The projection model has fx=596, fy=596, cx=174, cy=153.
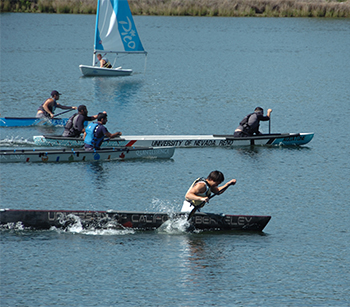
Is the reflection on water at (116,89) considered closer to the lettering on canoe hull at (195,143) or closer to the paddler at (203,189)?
the lettering on canoe hull at (195,143)

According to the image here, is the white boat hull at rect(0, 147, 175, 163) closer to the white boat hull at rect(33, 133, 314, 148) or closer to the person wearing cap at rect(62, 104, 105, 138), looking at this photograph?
the white boat hull at rect(33, 133, 314, 148)

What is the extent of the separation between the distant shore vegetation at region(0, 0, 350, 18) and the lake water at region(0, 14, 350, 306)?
117ft

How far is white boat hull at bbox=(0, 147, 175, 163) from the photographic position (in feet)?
76.9

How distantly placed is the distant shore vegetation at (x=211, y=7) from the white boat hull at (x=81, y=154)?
61875 millimetres

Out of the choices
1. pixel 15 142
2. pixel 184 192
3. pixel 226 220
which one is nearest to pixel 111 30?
pixel 15 142

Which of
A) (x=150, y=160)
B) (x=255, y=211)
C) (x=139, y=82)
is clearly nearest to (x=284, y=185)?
(x=255, y=211)

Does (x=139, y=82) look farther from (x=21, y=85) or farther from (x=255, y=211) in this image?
(x=255, y=211)

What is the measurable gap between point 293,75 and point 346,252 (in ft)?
113

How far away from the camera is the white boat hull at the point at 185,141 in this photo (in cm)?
2591

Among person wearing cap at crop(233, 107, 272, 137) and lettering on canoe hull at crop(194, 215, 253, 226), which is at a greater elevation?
person wearing cap at crop(233, 107, 272, 137)

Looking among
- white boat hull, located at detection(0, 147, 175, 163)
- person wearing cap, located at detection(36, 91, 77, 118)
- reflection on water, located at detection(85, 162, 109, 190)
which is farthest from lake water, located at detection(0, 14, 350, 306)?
person wearing cap, located at detection(36, 91, 77, 118)

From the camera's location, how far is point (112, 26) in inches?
1817

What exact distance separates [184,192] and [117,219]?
4647mm

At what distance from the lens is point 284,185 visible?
71.8 ft
